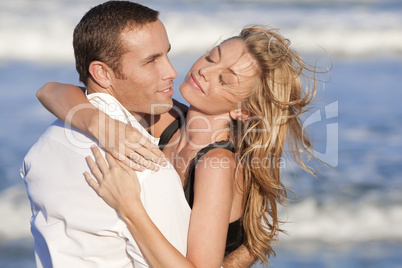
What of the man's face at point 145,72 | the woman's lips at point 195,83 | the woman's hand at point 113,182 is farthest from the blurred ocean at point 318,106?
the woman's hand at point 113,182

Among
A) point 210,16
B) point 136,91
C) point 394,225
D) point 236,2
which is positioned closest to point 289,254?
point 394,225

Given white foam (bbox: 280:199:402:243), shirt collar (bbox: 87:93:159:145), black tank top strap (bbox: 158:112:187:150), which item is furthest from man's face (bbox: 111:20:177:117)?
white foam (bbox: 280:199:402:243)

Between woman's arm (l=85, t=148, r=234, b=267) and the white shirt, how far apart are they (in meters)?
0.04

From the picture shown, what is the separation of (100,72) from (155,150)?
2.31 feet

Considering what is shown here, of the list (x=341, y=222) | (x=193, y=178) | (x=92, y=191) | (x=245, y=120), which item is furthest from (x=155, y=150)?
(x=341, y=222)

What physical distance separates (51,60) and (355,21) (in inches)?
325

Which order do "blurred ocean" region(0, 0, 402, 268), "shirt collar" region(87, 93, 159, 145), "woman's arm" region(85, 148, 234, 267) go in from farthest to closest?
"blurred ocean" region(0, 0, 402, 268) → "shirt collar" region(87, 93, 159, 145) → "woman's arm" region(85, 148, 234, 267)

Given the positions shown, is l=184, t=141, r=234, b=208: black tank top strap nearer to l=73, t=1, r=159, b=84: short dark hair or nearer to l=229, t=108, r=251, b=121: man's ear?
l=229, t=108, r=251, b=121: man's ear

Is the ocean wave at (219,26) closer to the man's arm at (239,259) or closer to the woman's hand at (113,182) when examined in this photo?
the man's arm at (239,259)

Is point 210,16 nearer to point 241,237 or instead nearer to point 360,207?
point 360,207

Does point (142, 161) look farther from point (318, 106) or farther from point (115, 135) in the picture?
point (318, 106)

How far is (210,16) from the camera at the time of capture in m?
15.0

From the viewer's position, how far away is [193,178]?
283 centimetres

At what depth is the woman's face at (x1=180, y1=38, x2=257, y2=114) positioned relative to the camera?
306 centimetres
